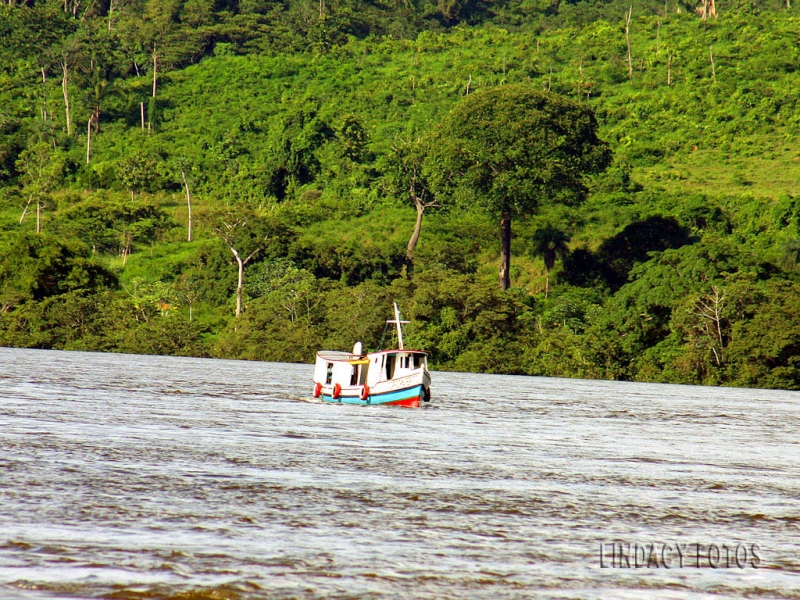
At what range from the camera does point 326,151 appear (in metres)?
142

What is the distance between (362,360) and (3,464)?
95.2ft

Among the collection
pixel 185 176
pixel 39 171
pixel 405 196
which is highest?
pixel 39 171

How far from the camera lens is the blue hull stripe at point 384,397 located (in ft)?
155

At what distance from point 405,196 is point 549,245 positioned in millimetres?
17249

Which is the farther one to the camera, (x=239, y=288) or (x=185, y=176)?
(x=185, y=176)

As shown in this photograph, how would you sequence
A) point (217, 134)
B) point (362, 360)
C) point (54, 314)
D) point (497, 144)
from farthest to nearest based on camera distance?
point (217, 134) < point (497, 144) < point (54, 314) < point (362, 360)

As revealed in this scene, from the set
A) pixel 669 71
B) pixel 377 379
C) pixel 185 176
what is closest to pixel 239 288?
pixel 185 176

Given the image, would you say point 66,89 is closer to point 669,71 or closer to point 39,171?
point 39,171

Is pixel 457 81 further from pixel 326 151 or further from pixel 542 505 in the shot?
pixel 542 505

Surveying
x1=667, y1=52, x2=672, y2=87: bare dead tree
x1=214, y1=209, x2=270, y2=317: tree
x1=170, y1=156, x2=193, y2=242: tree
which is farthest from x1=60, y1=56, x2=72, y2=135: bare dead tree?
x1=667, y1=52, x2=672, y2=87: bare dead tree

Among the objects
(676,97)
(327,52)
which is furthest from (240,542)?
(327,52)

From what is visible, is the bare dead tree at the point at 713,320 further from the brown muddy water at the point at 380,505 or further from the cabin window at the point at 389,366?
the brown muddy water at the point at 380,505

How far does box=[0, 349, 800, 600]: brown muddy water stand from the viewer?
13.2 metres

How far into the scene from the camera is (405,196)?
114 metres
